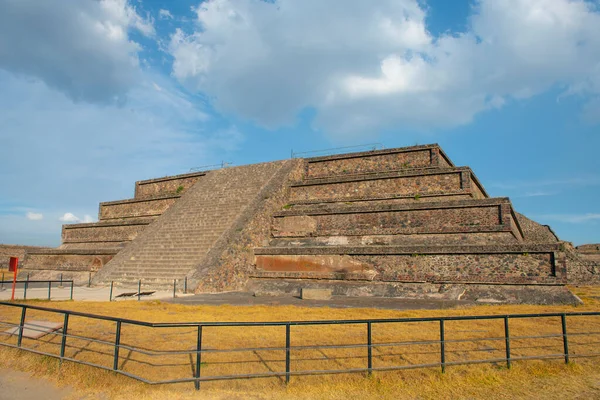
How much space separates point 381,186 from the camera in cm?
1850

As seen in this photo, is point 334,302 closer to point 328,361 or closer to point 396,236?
point 396,236

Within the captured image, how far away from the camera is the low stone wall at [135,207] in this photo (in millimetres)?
24266

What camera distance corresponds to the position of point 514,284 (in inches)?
476

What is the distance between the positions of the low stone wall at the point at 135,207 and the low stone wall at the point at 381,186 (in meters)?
8.83

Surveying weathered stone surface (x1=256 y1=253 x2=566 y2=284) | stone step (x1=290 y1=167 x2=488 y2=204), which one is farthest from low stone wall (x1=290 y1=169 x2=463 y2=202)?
weathered stone surface (x1=256 y1=253 x2=566 y2=284)

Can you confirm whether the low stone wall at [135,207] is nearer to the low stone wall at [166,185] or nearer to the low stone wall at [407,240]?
the low stone wall at [166,185]

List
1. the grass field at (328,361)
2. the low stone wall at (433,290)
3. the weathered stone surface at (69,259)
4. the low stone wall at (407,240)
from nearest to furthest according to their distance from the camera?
the grass field at (328,361) → the low stone wall at (433,290) → the low stone wall at (407,240) → the weathered stone surface at (69,259)

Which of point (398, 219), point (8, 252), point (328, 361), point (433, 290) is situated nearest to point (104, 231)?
point (8, 252)

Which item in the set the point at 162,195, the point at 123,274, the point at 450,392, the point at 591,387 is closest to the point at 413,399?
the point at 450,392

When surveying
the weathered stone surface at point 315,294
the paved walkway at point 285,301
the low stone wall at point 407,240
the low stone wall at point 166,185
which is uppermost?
the low stone wall at point 166,185

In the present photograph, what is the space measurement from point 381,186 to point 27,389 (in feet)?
51.3

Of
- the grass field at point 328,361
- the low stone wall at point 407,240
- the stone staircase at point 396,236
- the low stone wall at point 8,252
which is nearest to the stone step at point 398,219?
the stone staircase at point 396,236

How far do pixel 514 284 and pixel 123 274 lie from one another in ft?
48.9

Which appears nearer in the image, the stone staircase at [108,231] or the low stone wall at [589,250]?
the stone staircase at [108,231]
